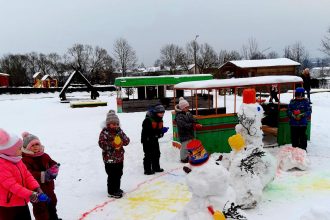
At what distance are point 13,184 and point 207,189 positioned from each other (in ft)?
7.09

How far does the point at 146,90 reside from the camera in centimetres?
2181

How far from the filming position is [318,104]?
1805cm

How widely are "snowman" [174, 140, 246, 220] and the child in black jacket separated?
377 cm

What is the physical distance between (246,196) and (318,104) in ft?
48.6

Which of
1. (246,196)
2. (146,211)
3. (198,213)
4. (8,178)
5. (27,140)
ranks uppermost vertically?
(27,140)

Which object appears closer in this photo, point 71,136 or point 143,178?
point 143,178

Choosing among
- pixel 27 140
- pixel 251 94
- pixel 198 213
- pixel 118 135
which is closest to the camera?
pixel 198 213

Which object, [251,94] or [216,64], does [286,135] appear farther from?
[216,64]

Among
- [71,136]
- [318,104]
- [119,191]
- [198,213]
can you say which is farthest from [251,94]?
[318,104]

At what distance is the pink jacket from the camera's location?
371 cm

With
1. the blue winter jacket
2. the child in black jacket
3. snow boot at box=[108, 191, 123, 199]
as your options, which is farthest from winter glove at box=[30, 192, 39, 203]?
the blue winter jacket

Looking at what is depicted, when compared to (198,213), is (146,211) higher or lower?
lower

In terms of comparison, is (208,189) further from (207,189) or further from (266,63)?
(266,63)

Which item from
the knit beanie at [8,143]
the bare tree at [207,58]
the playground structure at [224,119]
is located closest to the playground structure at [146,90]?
the playground structure at [224,119]
